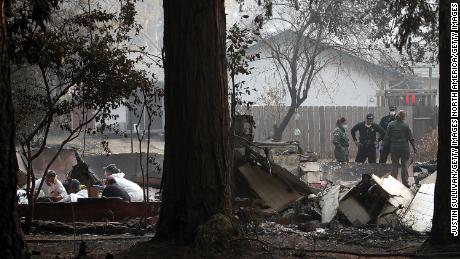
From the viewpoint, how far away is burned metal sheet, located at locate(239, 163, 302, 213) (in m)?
11.4

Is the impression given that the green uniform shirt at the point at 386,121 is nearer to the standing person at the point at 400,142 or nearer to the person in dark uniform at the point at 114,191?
the standing person at the point at 400,142

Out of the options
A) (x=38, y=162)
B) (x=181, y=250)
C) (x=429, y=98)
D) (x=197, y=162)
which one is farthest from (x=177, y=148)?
(x=429, y=98)

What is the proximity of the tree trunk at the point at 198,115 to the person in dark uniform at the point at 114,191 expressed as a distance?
15.4 ft

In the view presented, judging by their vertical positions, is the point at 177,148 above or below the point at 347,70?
below

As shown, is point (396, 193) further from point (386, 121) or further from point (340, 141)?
point (340, 141)

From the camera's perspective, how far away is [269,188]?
1169cm

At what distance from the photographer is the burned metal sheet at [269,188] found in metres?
11.4

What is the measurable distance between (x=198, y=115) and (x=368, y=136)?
11165 mm

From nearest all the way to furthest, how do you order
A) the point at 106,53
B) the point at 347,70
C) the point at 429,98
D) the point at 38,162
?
1. the point at 106,53
2. the point at 38,162
3. the point at 429,98
4. the point at 347,70

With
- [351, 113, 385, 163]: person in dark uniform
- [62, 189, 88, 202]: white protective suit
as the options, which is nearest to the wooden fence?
[351, 113, 385, 163]: person in dark uniform

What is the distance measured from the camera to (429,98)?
2919cm

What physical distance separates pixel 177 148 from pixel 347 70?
82.1 ft

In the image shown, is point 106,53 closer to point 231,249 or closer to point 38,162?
point 231,249

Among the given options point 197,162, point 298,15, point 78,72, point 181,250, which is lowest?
point 181,250
